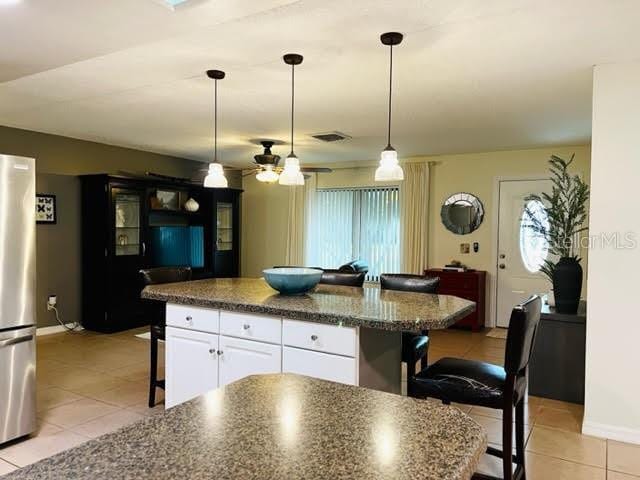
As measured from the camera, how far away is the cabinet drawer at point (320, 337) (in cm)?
234

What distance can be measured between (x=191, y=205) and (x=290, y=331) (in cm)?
465

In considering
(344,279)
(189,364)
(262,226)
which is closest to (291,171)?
(344,279)

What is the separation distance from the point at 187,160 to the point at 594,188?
5709 mm

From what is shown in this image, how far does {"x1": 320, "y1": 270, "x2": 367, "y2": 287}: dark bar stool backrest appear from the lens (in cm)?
364

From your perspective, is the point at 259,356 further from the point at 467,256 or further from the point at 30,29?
the point at 467,256

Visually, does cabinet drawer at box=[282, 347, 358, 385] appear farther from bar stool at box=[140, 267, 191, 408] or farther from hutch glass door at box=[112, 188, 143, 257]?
hutch glass door at box=[112, 188, 143, 257]

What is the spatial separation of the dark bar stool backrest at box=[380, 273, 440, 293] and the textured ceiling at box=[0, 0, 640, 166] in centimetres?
139

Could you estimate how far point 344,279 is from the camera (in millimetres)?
3670

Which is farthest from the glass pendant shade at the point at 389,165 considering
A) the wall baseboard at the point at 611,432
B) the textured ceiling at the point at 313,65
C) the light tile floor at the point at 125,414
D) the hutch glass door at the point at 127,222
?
the hutch glass door at the point at 127,222

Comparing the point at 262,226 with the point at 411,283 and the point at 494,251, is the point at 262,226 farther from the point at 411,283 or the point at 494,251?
the point at 411,283

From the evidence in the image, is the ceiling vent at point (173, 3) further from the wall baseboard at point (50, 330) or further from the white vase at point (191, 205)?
the white vase at point (191, 205)

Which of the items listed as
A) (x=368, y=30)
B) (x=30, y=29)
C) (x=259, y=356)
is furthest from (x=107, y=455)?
(x=368, y=30)

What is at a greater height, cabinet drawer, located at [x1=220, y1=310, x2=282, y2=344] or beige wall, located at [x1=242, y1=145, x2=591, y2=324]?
beige wall, located at [x1=242, y1=145, x2=591, y2=324]

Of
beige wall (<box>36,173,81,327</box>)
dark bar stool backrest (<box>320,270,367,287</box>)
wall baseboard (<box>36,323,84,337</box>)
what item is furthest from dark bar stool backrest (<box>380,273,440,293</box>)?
wall baseboard (<box>36,323,84,337</box>)
